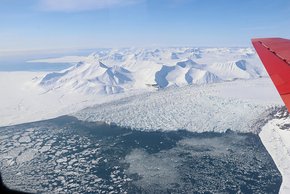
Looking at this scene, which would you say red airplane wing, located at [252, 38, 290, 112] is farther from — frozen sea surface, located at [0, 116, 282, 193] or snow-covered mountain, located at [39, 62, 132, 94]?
snow-covered mountain, located at [39, 62, 132, 94]

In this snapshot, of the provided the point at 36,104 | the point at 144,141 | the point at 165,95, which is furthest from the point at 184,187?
the point at 36,104

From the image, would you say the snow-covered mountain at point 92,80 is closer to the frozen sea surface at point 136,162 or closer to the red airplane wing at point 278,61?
the frozen sea surface at point 136,162

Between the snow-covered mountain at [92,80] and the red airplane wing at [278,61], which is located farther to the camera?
the snow-covered mountain at [92,80]

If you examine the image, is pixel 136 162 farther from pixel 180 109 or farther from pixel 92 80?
pixel 92 80

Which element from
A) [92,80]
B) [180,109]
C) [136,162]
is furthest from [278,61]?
[92,80]

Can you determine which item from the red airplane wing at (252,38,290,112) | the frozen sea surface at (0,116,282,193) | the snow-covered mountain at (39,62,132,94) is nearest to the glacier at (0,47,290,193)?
the snow-covered mountain at (39,62,132,94)

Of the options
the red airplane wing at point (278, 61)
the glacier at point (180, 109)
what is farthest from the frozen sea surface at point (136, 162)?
the red airplane wing at point (278, 61)
